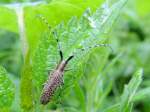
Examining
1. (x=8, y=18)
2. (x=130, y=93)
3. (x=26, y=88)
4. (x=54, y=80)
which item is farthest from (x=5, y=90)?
(x=8, y=18)

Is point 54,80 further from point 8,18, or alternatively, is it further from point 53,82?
point 8,18

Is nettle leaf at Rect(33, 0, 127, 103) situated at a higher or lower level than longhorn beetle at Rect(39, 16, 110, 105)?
higher

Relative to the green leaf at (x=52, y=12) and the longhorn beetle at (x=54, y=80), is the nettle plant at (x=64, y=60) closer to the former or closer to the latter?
the longhorn beetle at (x=54, y=80)

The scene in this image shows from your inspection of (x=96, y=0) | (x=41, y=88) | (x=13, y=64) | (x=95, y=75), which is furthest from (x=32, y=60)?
(x=13, y=64)

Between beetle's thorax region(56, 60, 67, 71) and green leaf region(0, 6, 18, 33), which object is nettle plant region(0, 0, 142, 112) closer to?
beetle's thorax region(56, 60, 67, 71)

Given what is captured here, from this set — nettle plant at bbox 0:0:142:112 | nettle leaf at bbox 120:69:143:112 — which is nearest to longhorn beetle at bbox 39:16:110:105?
nettle plant at bbox 0:0:142:112

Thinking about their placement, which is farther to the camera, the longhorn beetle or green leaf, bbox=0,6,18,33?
green leaf, bbox=0,6,18,33
